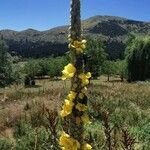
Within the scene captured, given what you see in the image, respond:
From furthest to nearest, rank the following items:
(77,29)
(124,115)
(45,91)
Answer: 1. (45,91)
2. (124,115)
3. (77,29)

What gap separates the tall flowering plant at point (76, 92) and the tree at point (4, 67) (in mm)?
60118

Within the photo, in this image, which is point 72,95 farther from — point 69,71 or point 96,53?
point 96,53

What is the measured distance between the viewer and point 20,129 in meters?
15.2

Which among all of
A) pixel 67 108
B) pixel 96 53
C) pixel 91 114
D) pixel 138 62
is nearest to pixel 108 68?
pixel 96 53

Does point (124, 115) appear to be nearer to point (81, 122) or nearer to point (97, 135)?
point (97, 135)

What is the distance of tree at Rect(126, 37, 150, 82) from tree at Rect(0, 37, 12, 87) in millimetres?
17143

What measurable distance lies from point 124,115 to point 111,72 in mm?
82349

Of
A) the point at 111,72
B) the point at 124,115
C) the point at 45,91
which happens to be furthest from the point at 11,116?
the point at 111,72


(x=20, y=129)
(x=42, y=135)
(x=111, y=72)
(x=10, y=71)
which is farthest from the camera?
(x=111, y=72)

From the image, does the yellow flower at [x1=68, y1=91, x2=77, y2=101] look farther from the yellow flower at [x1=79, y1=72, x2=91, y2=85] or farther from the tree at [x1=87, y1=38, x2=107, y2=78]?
the tree at [x1=87, y1=38, x2=107, y2=78]

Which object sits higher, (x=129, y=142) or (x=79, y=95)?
(x=79, y=95)

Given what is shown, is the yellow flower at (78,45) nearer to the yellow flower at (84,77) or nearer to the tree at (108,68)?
the yellow flower at (84,77)

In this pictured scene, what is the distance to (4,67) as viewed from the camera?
67.8m

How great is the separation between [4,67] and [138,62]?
19.3 m
